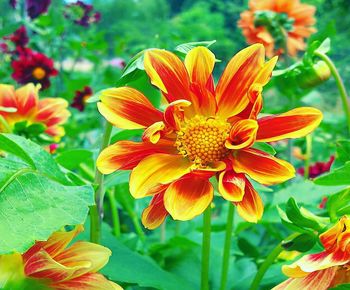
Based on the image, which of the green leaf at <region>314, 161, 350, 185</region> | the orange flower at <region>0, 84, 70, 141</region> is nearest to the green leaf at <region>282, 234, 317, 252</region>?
the green leaf at <region>314, 161, 350, 185</region>

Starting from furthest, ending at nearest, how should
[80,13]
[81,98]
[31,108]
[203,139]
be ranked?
[80,13] → [81,98] → [31,108] → [203,139]

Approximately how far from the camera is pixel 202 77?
47cm

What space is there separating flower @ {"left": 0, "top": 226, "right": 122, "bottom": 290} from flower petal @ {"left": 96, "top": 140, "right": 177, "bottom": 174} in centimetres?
5

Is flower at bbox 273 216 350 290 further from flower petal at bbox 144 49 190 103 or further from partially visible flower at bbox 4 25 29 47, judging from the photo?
partially visible flower at bbox 4 25 29 47

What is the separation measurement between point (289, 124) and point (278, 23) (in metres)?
0.83

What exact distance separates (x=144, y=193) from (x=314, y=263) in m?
0.12

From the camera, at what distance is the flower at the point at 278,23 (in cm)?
119

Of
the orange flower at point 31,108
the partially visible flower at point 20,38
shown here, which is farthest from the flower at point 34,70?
the orange flower at point 31,108

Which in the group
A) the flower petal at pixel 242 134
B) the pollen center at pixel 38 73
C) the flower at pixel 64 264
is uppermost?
the flower petal at pixel 242 134

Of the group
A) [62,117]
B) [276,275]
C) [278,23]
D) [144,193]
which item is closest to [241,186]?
[144,193]

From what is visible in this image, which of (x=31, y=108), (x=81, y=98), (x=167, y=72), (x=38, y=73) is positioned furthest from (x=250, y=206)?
(x=81, y=98)

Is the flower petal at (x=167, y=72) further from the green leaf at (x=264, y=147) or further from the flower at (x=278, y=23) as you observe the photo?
the flower at (x=278, y=23)

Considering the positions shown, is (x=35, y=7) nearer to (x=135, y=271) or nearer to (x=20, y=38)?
(x=20, y=38)

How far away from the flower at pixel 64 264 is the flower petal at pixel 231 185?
0.29 ft
